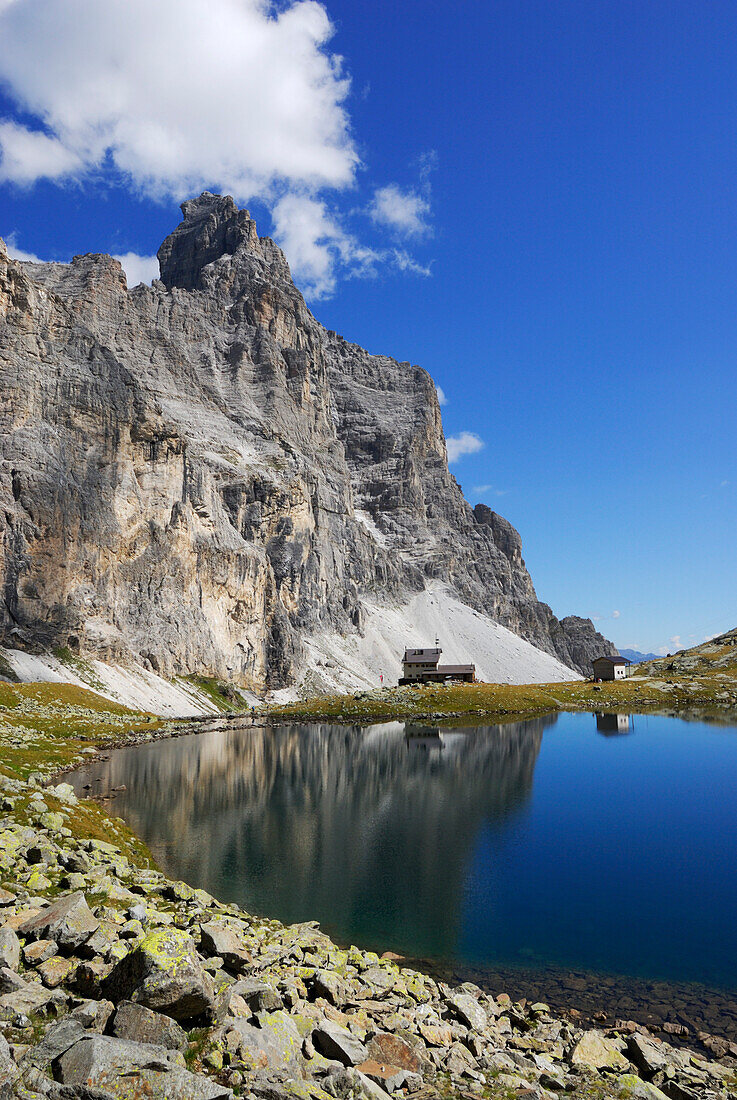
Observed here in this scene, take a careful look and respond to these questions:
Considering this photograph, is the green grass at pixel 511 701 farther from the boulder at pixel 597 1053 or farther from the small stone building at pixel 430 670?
the boulder at pixel 597 1053

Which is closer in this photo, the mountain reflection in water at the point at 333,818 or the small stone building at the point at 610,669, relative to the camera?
the mountain reflection in water at the point at 333,818

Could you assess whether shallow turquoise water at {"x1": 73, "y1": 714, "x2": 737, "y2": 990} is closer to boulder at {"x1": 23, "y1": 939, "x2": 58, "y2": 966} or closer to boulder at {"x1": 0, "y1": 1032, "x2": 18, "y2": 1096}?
boulder at {"x1": 23, "y1": 939, "x2": 58, "y2": 966}

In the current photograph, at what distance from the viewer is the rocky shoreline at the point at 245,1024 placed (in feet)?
29.6

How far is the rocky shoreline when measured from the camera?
9.02 metres

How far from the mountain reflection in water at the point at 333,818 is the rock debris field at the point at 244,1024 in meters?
7.16

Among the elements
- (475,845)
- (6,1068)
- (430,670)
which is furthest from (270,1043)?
(430,670)

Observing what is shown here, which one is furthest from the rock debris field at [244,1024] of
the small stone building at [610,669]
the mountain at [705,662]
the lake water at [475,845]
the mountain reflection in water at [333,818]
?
the small stone building at [610,669]

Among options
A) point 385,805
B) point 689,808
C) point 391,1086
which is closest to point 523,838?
point 385,805

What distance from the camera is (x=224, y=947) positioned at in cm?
1430

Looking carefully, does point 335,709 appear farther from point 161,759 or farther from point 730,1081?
point 730,1081

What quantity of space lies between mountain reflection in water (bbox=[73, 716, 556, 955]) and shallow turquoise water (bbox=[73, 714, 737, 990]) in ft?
0.52

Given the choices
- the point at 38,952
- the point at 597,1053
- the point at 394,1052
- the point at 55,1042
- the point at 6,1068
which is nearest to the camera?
the point at 6,1068

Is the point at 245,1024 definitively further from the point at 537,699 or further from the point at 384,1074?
the point at 537,699

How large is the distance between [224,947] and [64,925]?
141 inches
